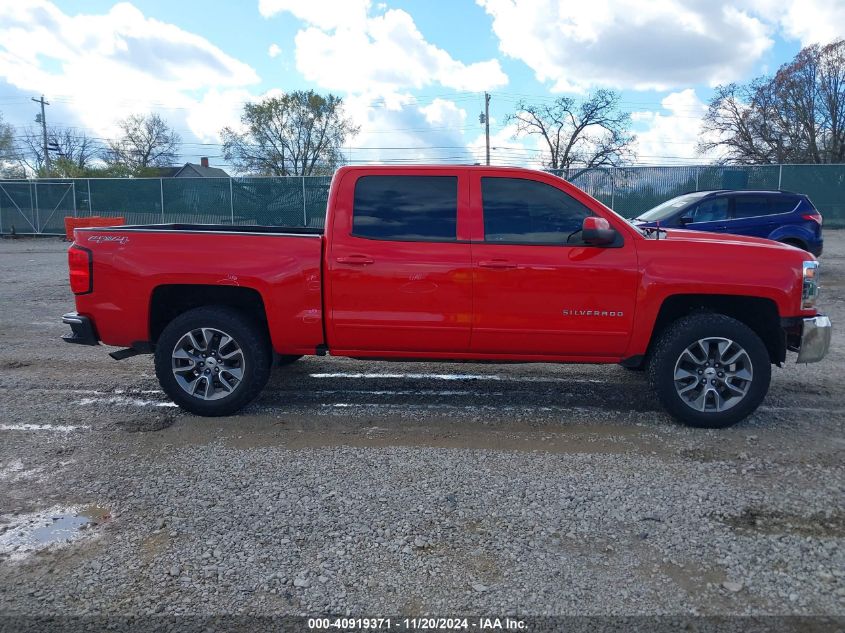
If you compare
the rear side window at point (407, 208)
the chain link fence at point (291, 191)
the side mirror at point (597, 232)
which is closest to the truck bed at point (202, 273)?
the rear side window at point (407, 208)

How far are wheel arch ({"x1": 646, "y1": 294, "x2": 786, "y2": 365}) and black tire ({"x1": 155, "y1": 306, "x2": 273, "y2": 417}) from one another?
3106 millimetres

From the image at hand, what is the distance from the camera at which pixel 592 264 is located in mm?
4844

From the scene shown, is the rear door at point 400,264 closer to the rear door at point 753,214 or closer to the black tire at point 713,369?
the black tire at point 713,369

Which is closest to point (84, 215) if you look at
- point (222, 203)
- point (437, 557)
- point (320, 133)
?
point (222, 203)

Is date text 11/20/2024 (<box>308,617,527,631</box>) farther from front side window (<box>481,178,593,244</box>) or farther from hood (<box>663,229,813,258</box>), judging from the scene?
hood (<box>663,229,813,258</box>)

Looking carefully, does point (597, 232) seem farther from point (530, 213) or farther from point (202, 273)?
point (202, 273)

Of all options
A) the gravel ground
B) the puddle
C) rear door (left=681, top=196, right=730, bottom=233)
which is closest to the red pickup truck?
the gravel ground

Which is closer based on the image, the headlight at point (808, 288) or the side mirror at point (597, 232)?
the side mirror at point (597, 232)

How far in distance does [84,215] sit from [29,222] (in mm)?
2804

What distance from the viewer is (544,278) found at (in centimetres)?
488

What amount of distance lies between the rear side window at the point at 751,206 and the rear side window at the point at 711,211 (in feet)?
0.88

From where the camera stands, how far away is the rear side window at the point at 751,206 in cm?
1166

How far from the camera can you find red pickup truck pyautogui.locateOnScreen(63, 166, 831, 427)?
484cm

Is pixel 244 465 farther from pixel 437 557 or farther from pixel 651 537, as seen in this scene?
pixel 651 537
